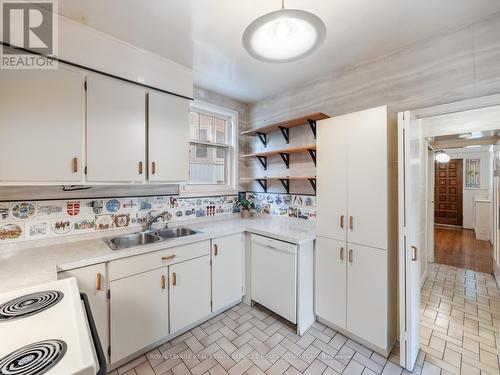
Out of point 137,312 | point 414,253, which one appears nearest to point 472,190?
point 414,253

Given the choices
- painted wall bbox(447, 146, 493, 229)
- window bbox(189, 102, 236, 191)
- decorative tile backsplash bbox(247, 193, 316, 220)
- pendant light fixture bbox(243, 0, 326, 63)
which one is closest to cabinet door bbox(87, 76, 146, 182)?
window bbox(189, 102, 236, 191)

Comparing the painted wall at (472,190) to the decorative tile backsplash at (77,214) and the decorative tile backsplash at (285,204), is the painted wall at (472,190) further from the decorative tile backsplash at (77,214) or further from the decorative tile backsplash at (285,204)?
the decorative tile backsplash at (77,214)

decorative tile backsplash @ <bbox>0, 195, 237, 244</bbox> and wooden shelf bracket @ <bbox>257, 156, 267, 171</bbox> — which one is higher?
wooden shelf bracket @ <bbox>257, 156, 267, 171</bbox>

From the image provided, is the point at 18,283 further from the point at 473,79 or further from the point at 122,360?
the point at 473,79

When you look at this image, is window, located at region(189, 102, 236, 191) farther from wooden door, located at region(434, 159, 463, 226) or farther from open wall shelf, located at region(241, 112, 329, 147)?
wooden door, located at region(434, 159, 463, 226)

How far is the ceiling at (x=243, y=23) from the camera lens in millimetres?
1469

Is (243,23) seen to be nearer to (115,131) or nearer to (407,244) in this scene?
(115,131)

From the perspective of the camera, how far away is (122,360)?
1.70 m

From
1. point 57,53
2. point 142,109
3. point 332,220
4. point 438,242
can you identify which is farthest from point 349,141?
point 438,242

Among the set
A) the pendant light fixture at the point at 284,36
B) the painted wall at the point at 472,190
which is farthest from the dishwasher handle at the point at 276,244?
the painted wall at the point at 472,190

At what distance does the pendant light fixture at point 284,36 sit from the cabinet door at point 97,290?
175 centimetres

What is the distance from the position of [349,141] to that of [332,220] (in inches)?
28.7

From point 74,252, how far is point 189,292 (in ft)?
3.24

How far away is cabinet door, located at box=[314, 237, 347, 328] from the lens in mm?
1976
